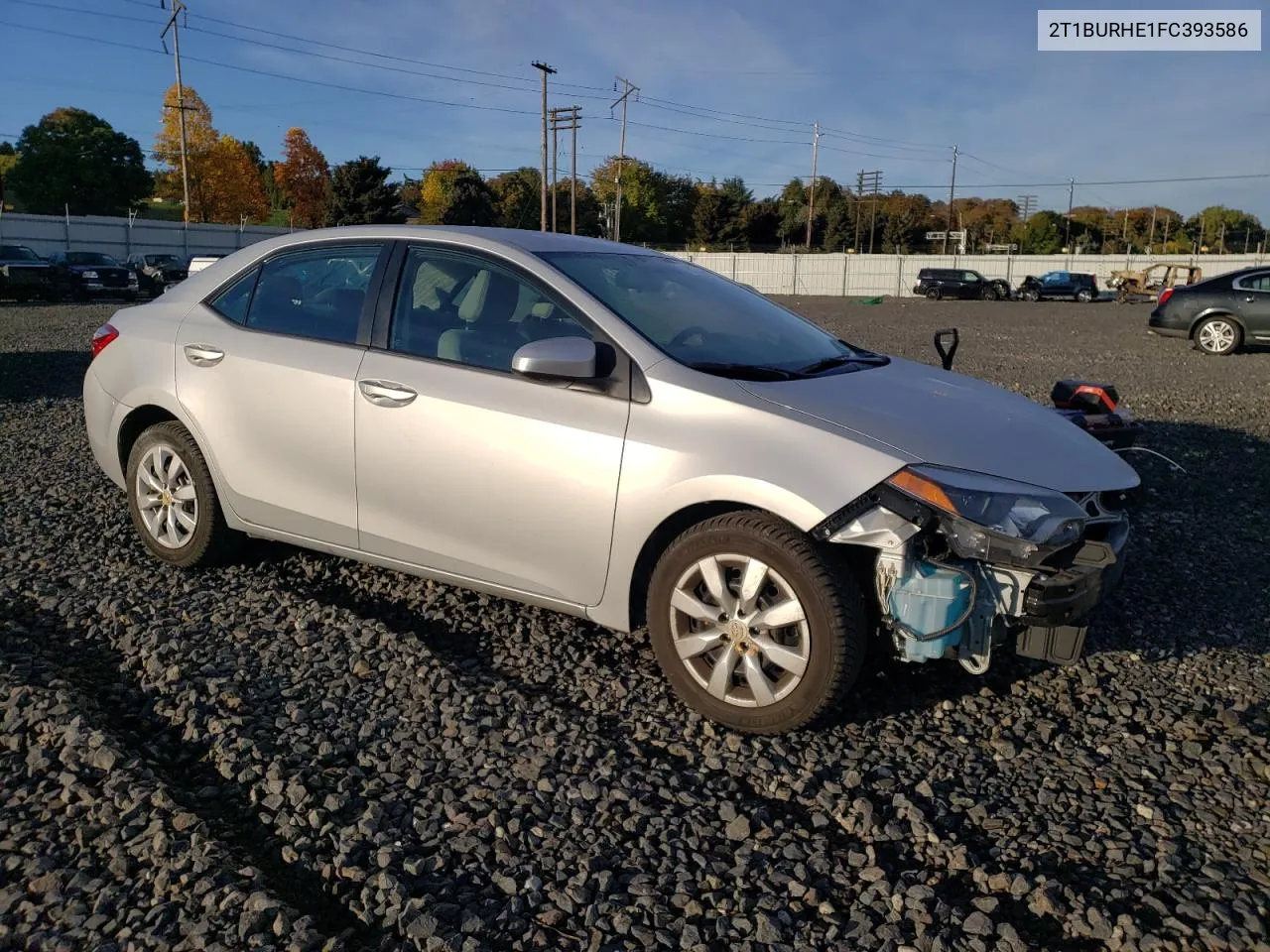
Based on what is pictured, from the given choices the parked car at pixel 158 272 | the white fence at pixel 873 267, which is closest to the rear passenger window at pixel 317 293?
the parked car at pixel 158 272

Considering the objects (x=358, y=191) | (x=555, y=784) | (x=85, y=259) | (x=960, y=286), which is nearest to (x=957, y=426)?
(x=555, y=784)

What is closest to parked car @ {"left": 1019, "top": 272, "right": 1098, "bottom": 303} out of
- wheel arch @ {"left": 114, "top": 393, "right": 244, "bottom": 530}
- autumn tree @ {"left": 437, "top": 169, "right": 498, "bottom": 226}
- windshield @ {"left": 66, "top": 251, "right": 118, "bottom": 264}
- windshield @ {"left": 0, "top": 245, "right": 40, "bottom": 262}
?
windshield @ {"left": 66, "top": 251, "right": 118, "bottom": 264}

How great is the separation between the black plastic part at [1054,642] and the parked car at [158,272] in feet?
105

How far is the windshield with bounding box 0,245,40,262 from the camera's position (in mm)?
24766

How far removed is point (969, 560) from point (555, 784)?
147 cm

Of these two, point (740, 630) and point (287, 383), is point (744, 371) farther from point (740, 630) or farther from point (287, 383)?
point (287, 383)

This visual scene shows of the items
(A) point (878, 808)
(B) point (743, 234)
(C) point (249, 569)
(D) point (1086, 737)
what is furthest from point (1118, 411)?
(B) point (743, 234)

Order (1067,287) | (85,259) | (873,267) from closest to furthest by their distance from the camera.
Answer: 1. (85,259)
2. (1067,287)
3. (873,267)

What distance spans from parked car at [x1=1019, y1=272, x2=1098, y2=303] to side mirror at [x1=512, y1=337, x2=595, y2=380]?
1806 inches

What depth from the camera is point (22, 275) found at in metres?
24.3

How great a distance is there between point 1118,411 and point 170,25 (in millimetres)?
55934

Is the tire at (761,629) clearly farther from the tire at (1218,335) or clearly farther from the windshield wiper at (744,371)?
the tire at (1218,335)

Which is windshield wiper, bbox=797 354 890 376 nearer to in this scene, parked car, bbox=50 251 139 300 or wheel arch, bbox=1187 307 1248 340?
wheel arch, bbox=1187 307 1248 340

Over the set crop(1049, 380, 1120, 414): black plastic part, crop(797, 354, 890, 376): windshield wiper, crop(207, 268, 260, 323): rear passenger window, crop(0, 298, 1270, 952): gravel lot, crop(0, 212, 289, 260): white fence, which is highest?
crop(0, 212, 289, 260): white fence
